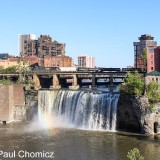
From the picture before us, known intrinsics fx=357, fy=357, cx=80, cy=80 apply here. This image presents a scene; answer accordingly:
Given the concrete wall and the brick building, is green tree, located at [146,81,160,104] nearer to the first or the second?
the concrete wall

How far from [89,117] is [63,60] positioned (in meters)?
103

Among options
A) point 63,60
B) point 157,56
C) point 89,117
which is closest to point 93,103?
point 89,117

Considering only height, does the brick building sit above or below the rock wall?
above

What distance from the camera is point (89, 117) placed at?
2557 inches

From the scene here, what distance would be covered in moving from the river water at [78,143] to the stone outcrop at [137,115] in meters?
2.34

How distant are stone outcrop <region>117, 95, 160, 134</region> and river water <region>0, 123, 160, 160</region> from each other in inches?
92.1

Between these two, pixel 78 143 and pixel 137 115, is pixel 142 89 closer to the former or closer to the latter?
pixel 137 115

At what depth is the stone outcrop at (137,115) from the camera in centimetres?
5641

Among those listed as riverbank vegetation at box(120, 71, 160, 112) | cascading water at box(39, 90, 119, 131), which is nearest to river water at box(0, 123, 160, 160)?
cascading water at box(39, 90, 119, 131)

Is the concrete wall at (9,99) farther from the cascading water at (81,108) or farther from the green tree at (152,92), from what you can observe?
the green tree at (152,92)

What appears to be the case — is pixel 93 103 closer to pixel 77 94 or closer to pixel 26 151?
pixel 77 94

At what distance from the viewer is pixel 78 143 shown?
170 ft

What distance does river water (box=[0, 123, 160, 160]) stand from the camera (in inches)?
1802

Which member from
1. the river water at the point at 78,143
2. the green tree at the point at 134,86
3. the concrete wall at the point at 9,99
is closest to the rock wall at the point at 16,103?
the concrete wall at the point at 9,99
